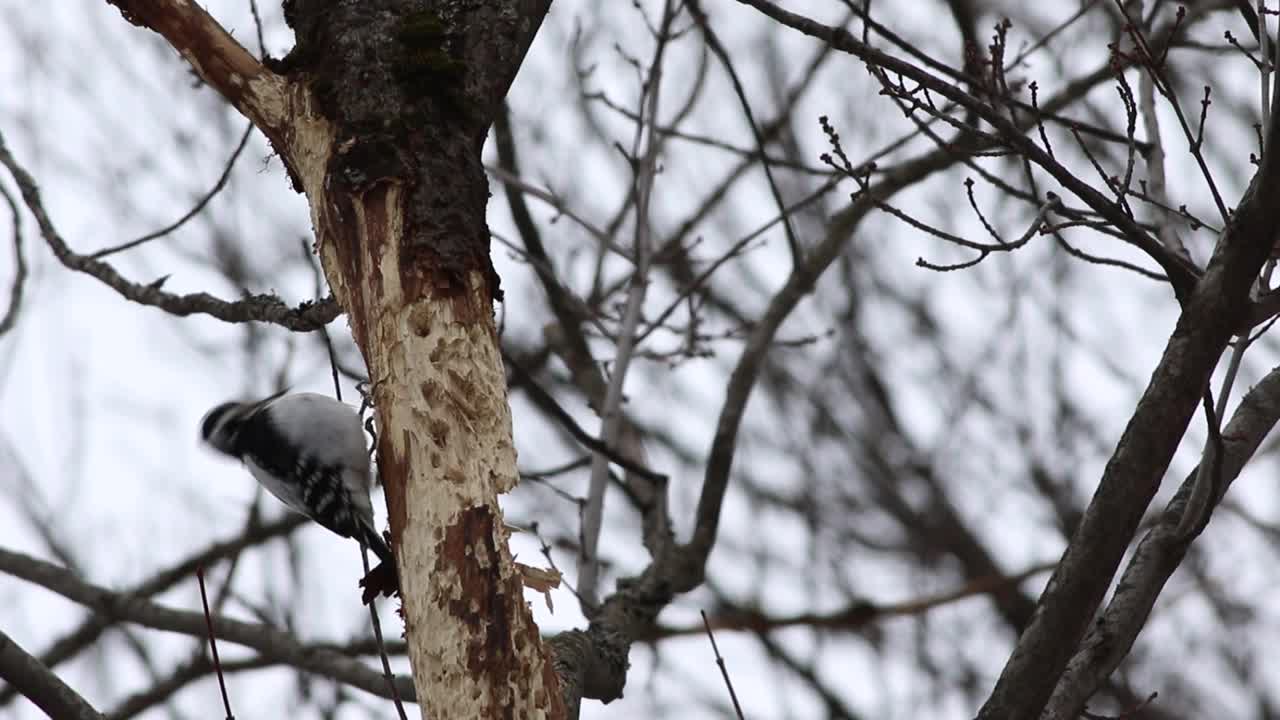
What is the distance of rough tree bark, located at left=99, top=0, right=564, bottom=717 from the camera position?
2.31m

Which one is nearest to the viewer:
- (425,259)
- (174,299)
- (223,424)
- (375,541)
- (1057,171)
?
(1057,171)

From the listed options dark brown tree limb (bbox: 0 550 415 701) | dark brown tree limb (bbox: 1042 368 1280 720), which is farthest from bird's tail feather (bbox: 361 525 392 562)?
dark brown tree limb (bbox: 1042 368 1280 720)

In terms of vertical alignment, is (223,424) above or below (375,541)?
above

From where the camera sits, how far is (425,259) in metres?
2.55

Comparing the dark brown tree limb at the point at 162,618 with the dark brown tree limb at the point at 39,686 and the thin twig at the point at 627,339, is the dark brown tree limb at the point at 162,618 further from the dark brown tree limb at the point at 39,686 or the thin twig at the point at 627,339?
the dark brown tree limb at the point at 39,686

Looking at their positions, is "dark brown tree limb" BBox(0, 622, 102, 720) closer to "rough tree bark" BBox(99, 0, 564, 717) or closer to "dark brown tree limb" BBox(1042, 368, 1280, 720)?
"rough tree bark" BBox(99, 0, 564, 717)

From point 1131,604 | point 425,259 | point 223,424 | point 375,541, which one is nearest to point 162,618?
point 375,541

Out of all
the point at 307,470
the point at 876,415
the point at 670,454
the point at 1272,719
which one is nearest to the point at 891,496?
the point at 876,415

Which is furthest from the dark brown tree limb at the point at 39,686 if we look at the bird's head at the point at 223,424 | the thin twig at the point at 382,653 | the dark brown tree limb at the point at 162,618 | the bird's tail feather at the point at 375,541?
the bird's head at the point at 223,424

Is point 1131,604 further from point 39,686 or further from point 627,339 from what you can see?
point 627,339

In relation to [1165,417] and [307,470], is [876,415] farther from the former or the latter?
[1165,417]

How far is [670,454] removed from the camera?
8.55m

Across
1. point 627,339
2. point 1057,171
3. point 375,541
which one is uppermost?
point 627,339

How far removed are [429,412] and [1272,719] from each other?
580 centimetres
